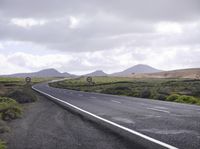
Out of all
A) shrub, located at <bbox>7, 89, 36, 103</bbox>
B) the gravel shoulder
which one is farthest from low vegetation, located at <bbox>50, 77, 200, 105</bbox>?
the gravel shoulder

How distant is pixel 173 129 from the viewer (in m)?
11.9

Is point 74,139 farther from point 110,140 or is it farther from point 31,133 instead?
point 31,133

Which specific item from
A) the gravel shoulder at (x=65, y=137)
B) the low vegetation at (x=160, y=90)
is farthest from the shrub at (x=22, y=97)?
the gravel shoulder at (x=65, y=137)

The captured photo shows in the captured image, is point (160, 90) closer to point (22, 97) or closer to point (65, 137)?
point (22, 97)

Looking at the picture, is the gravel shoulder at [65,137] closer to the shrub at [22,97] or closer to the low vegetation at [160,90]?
the shrub at [22,97]

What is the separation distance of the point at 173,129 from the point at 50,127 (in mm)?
4682

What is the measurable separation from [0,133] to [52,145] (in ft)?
11.8

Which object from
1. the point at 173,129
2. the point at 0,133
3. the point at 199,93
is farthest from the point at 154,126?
the point at 199,93

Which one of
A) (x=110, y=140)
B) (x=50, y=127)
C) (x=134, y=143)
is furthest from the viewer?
(x=50, y=127)

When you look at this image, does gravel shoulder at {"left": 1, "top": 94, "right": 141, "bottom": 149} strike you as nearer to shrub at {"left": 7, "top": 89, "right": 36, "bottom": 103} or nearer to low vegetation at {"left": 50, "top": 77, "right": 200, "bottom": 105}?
shrub at {"left": 7, "top": 89, "right": 36, "bottom": 103}

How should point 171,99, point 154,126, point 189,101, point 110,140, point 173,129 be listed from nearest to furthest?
point 110,140, point 173,129, point 154,126, point 189,101, point 171,99

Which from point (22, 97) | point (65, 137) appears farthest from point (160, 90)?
point (65, 137)

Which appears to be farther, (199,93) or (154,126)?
(199,93)

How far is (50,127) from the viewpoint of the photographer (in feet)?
46.1
